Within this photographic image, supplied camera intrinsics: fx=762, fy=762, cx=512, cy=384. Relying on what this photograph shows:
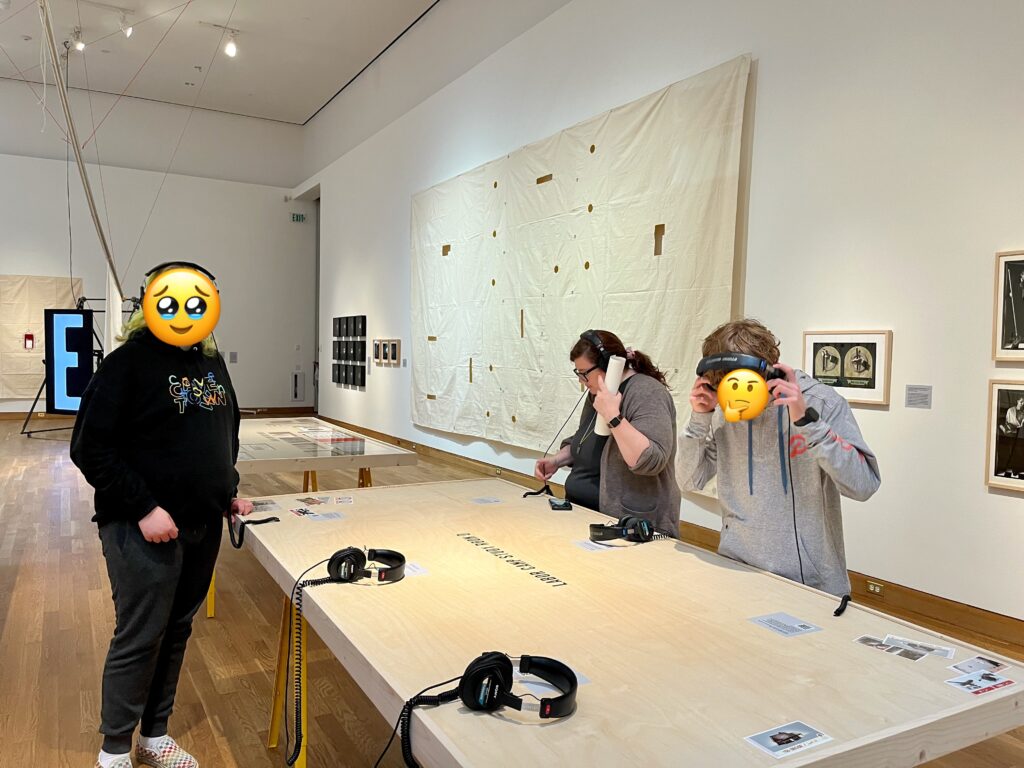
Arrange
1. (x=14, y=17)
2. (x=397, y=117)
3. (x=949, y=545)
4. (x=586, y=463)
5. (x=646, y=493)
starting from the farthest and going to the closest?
1. (x=397, y=117)
2. (x=14, y=17)
3. (x=949, y=545)
4. (x=586, y=463)
5. (x=646, y=493)

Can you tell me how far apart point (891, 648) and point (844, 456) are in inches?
19.1

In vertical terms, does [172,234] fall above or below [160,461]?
above

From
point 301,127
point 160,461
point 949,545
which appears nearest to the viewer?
point 160,461

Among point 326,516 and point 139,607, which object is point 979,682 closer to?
point 326,516

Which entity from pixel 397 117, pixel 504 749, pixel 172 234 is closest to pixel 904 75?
pixel 504 749

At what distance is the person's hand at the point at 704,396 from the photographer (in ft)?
6.36

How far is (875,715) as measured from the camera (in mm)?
1073

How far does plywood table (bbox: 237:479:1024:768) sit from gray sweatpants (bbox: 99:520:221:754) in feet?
0.65

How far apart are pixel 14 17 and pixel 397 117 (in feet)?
14.3

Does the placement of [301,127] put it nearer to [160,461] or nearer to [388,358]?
[388,358]

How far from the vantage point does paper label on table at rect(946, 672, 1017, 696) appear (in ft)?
3.83

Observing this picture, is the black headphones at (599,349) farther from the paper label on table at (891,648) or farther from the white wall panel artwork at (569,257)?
the white wall panel artwork at (569,257)
